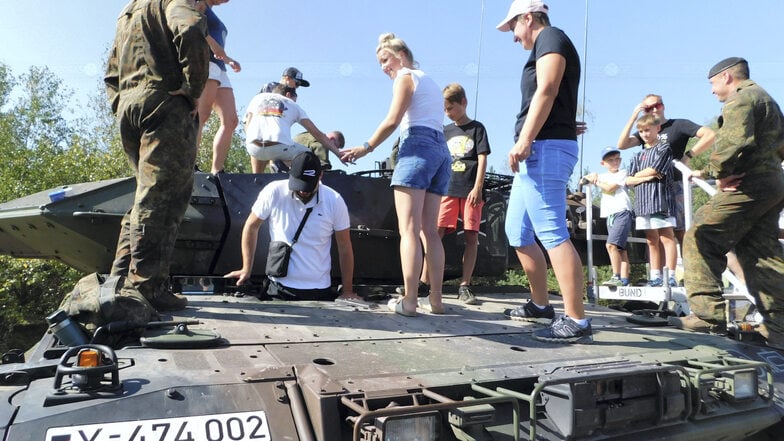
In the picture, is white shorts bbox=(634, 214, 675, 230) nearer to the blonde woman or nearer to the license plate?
the blonde woman

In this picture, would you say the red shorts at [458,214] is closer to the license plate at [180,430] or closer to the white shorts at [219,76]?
the white shorts at [219,76]

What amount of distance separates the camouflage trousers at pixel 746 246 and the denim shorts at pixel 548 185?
45.2 inches

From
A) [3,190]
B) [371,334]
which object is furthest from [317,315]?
[3,190]

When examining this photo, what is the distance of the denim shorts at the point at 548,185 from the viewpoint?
3.38 m

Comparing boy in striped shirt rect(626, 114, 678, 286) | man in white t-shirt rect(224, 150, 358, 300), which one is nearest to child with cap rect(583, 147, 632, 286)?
boy in striped shirt rect(626, 114, 678, 286)

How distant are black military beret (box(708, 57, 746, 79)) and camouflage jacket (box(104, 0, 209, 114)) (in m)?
3.43

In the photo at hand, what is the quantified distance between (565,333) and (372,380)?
53.3 inches

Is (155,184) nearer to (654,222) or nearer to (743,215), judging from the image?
(743,215)

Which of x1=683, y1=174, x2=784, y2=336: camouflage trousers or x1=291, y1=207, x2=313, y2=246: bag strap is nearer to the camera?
x1=683, y1=174, x2=784, y2=336: camouflage trousers

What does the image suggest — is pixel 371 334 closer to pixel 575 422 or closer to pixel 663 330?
pixel 575 422

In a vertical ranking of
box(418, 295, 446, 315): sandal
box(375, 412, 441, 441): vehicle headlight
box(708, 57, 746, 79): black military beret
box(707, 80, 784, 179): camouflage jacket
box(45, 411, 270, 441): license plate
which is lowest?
box(45, 411, 270, 441): license plate

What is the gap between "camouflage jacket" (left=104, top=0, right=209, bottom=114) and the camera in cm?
336

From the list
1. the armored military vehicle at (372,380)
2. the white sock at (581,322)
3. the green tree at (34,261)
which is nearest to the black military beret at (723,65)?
the armored military vehicle at (372,380)

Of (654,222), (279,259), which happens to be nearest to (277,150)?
(279,259)
